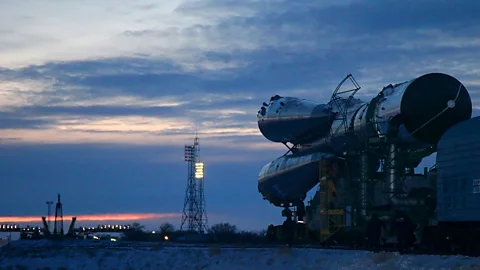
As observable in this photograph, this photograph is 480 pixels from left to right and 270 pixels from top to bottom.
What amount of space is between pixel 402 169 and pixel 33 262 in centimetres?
1955

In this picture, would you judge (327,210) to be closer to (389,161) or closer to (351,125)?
(351,125)

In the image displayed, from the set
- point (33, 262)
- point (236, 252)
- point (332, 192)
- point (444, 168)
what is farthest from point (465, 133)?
point (33, 262)

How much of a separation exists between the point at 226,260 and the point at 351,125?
49.9 ft

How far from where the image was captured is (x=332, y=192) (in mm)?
49281

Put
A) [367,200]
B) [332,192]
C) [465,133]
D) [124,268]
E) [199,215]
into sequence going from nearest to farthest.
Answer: [465,133] → [124,268] → [367,200] → [332,192] → [199,215]

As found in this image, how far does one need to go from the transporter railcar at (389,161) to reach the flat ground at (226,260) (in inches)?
200

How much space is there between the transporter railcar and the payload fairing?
5 centimetres

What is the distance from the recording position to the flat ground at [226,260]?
27984mm

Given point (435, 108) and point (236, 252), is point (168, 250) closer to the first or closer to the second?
point (236, 252)

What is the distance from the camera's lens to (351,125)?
48.3 m

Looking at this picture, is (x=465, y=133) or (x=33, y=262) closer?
(x=465, y=133)

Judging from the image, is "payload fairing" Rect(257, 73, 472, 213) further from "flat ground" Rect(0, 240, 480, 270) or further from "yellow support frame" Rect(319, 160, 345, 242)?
"flat ground" Rect(0, 240, 480, 270)

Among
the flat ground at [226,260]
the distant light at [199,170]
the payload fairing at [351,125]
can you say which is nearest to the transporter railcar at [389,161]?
the payload fairing at [351,125]

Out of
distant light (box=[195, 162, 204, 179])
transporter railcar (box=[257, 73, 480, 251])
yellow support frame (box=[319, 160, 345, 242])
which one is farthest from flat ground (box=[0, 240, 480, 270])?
distant light (box=[195, 162, 204, 179])
